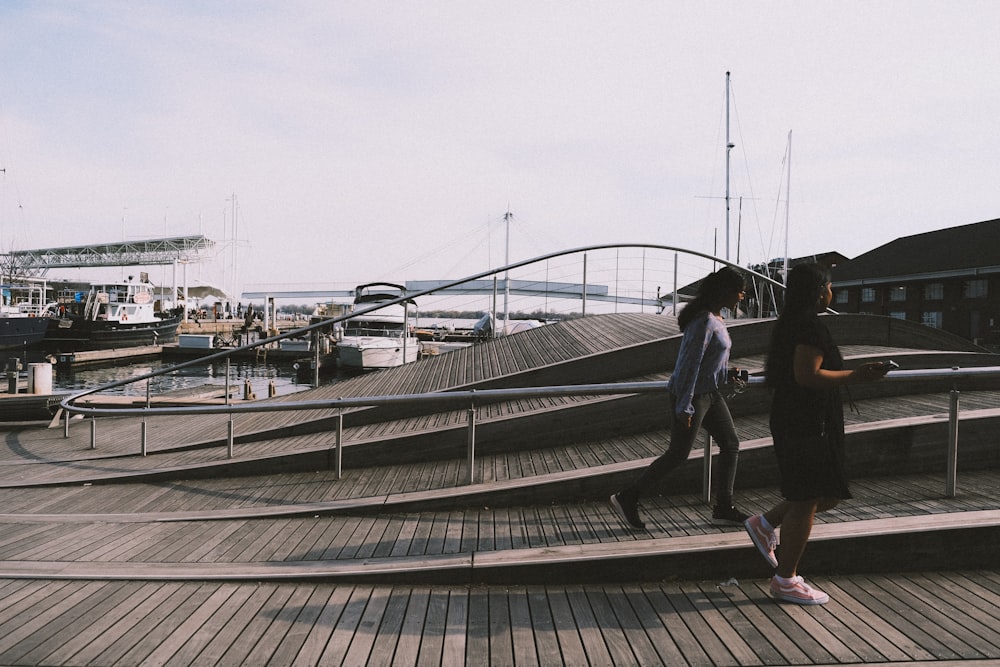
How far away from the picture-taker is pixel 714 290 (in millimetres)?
3707

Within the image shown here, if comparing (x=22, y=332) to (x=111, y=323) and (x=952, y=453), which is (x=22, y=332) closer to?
(x=111, y=323)

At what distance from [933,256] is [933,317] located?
416 cm

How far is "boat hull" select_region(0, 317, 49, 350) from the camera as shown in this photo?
122ft

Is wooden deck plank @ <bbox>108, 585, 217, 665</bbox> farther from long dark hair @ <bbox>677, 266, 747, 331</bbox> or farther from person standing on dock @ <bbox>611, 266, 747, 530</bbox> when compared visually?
long dark hair @ <bbox>677, 266, 747, 331</bbox>

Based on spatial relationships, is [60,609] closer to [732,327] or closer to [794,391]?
[794,391]

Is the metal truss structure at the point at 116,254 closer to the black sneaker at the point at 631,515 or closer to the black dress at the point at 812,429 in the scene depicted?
the black sneaker at the point at 631,515

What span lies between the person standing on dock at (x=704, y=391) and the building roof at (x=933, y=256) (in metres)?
A: 34.0

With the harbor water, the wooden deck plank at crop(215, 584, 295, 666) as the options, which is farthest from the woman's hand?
the harbor water

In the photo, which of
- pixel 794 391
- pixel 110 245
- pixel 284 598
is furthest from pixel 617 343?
pixel 110 245

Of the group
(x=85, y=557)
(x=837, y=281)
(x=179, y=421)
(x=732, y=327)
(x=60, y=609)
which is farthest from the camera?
(x=837, y=281)

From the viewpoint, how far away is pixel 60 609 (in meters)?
3.13

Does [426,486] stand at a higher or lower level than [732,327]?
lower

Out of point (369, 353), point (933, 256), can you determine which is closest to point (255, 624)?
point (369, 353)

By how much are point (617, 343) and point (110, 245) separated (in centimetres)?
12367
